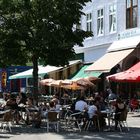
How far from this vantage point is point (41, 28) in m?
25.8

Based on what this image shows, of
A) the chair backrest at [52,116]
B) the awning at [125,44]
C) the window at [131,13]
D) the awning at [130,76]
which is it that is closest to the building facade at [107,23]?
the window at [131,13]

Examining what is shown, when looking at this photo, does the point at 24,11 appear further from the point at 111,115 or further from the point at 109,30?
the point at 109,30

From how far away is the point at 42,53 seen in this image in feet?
86.9

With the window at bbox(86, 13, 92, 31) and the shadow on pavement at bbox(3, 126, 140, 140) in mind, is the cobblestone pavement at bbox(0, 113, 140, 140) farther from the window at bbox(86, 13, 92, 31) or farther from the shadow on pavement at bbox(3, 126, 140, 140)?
the window at bbox(86, 13, 92, 31)

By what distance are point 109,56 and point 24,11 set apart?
44.4 feet

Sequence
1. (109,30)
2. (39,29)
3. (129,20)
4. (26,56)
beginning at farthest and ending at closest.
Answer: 1. (109,30)
2. (129,20)
3. (26,56)
4. (39,29)

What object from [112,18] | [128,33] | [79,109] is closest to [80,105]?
[79,109]

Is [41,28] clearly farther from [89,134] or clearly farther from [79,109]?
[89,134]

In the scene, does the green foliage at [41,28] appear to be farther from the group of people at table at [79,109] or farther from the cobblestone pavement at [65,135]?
the cobblestone pavement at [65,135]

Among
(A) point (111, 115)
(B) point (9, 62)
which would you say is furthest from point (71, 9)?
(A) point (111, 115)

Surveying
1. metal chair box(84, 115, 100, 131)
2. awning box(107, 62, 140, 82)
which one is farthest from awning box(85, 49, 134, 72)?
metal chair box(84, 115, 100, 131)

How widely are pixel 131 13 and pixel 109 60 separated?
3633 mm

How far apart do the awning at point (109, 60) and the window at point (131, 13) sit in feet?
6.60

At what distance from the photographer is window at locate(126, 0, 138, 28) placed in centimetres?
3706
